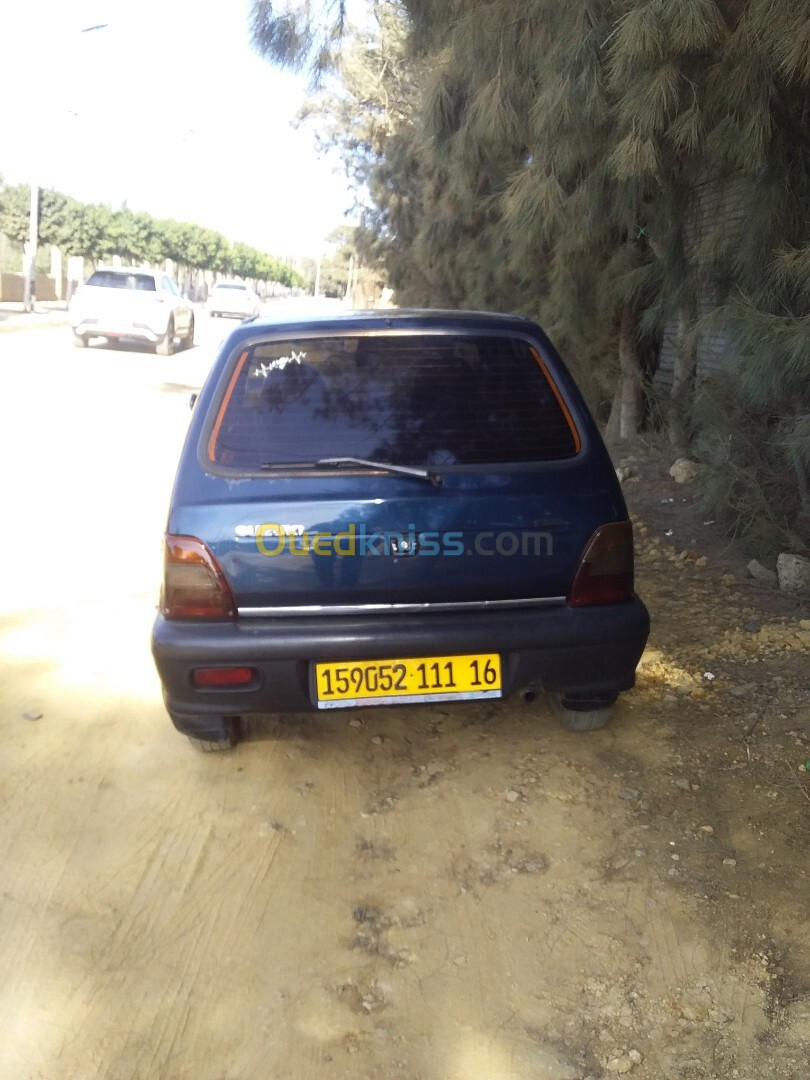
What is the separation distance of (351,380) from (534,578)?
0.94m

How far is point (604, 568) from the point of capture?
3371 millimetres

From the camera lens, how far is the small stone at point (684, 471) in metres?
7.38

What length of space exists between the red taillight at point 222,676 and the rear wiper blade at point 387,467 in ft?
2.39

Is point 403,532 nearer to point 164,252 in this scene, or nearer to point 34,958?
point 34,958

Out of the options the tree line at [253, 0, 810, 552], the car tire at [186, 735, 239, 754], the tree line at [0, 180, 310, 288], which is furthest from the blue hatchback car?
the tree line at [0, 180, 310, 288]

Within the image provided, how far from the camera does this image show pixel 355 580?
10.6ft

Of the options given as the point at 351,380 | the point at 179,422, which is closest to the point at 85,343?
the point at 179,422

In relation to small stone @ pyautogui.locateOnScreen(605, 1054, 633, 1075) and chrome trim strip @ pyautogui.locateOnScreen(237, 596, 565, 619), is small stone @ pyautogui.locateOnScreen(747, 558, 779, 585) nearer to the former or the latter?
chrome trim strip @ pyautogui.locateOnScreen(237, 596, 565, 619)

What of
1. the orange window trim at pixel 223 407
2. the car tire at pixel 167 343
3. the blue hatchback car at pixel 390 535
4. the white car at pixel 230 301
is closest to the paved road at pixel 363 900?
the blue hatchback car at pixel 390 535

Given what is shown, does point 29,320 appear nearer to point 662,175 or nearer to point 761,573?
point 662,175

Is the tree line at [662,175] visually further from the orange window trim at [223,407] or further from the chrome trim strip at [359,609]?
the orange window trim at [223,407]

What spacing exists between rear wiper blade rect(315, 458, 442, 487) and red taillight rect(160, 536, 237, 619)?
19.3 inches

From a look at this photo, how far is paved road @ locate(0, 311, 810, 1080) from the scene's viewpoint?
2400 millimetres

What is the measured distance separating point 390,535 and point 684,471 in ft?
15.7
